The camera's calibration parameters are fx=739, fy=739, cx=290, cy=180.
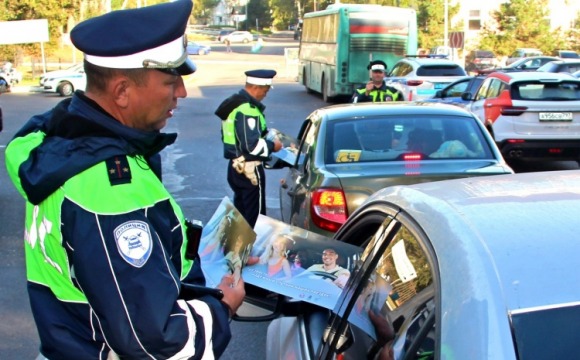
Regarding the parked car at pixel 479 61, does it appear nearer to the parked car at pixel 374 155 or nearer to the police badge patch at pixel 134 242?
the parked car at pixel 374 155

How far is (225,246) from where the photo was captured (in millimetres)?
2564

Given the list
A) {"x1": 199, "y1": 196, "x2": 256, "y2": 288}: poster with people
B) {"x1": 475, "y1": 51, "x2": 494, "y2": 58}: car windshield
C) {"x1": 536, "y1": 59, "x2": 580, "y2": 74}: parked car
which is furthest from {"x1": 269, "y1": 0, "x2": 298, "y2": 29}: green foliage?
{"x1": 199, "y1": 196, "x2": 256, "y2": 288}: poster with people

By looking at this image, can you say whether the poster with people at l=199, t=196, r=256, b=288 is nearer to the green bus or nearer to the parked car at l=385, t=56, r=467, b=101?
the parked car at l=385, t=56, r=467, b=101

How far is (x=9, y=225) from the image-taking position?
862 cm

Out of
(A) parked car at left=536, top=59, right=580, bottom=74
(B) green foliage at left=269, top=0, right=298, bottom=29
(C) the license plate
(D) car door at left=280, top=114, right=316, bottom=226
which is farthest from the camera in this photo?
(B) green foliage at left=269, top=0, right=298, bottom=29

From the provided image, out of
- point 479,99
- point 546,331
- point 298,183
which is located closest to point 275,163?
point 298,183

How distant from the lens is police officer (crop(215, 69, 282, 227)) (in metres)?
6.90

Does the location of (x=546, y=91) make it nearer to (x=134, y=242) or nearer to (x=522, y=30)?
(x=134, y=242)

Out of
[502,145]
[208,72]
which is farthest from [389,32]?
[208,72]

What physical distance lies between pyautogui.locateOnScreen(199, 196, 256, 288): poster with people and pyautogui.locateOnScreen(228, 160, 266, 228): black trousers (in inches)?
172

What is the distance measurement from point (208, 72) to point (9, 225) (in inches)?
1440

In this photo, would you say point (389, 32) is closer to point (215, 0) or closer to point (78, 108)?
point (78, 108)

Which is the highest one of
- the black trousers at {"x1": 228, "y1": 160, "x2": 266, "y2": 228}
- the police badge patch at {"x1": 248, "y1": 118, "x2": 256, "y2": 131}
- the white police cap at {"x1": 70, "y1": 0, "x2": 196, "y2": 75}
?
the white police cap at {"x1": 70, "y1": 0, "x2": 196, "y2": 75}

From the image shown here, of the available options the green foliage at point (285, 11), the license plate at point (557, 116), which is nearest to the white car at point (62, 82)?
the license plate at point (557, 116)
